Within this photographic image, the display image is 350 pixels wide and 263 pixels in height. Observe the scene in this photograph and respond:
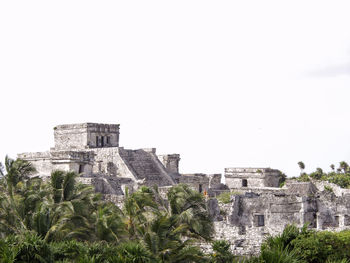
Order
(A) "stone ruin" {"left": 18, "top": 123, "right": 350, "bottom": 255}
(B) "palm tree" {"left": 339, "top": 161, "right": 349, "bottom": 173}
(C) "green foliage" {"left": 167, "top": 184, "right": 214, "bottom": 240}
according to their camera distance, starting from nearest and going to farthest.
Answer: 1. (C) "green foliage" {"left": 167, "top": 184, "right": 214, "bottom": 240}
2. (A) "stone ruin" {"left": 18, "top": 123, "right": 350, "bottom": 255}
3. (B) "palm tree" {"left": 339, "top": 161, "right": 349, "bottom": 173}

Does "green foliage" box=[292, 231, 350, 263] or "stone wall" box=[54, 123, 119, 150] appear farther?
"stone wall" box=[54, 123, 119, 150]

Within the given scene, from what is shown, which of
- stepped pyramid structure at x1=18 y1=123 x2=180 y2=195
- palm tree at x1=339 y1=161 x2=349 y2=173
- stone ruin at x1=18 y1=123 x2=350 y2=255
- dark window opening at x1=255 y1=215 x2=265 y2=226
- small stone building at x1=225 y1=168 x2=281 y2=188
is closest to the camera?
stone ruin at x1=18 y1=123 x2=350 y2=255

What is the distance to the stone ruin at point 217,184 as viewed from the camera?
86.1ft

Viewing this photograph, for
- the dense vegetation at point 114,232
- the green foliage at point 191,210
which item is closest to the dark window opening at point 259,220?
the green foliage at point 191,210

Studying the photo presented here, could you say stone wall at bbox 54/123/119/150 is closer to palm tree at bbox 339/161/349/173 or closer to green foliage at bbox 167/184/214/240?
green foliage at bbox 167/184/214/240

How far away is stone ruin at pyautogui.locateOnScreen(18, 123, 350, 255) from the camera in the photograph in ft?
86.1

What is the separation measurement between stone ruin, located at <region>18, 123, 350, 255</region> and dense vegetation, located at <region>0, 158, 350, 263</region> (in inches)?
69.1

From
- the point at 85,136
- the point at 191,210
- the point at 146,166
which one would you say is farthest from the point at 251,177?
the point at 191,210

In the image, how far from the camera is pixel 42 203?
664 inches

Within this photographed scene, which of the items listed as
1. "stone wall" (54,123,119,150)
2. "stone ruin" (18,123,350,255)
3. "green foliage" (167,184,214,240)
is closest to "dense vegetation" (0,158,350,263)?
"green foliage" (167,184,214,240)

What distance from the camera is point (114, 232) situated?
53.4 ft

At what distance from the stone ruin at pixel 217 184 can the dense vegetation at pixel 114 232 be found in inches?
69.1

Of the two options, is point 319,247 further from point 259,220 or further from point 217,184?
point 217,184

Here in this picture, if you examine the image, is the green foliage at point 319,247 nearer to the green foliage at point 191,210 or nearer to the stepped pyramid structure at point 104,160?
the green foliage at point 191,210
